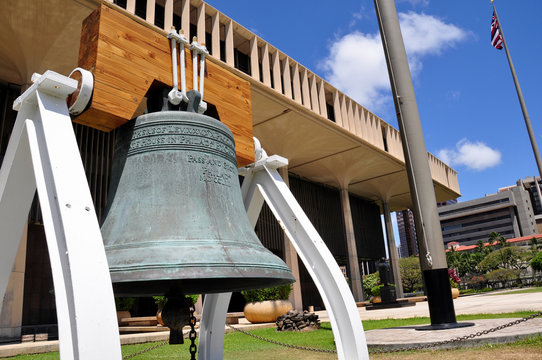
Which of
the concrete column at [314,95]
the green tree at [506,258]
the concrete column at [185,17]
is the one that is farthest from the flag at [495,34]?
the green tree at [506,258]

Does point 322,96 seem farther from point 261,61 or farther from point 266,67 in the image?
point 266,67

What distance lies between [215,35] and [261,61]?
3492mm

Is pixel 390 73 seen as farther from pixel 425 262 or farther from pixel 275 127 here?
pixel 275 127

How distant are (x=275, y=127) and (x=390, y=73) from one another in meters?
9.88

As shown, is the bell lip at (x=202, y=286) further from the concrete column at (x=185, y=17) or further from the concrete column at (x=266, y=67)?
the concrete column at (x=266, y=67)

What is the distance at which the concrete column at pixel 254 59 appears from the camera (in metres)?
14.1

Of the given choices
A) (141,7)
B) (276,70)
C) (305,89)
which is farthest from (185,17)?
(305,89)

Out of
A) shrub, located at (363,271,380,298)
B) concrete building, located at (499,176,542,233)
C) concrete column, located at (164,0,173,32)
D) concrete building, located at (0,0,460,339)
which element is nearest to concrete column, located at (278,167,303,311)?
concrete building, located at (0,0,460,339)

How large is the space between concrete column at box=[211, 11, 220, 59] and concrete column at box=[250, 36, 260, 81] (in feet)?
5.16

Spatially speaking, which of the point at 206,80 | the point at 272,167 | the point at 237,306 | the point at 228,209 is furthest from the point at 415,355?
the point at 237,306

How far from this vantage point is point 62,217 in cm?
176

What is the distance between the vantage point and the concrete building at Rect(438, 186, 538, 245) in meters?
110

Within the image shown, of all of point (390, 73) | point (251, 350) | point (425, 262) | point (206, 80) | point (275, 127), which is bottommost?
point (251, 350)

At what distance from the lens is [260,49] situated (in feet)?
51.4
